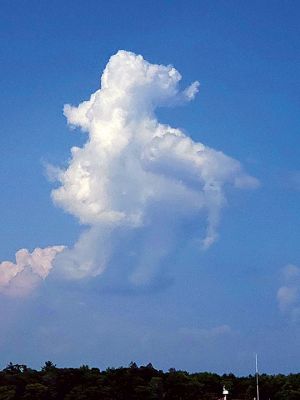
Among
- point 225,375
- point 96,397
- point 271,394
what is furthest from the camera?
point 225,375

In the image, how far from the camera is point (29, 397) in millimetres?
113562

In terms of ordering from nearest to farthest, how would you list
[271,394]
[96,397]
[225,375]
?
[96,397] → [271,394] → [225,375]

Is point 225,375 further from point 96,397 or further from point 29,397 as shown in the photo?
point 29,397

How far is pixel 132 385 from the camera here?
11362 centimetres

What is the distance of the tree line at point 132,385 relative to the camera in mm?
111625

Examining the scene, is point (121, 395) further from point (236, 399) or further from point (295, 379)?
point (295, 379)

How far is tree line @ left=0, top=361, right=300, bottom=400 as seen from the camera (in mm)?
111625

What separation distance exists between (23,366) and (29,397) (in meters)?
13.2

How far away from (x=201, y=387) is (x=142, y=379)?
1014cm

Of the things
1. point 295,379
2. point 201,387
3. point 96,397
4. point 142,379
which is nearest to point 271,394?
point 295,379

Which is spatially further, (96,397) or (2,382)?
(2,382)

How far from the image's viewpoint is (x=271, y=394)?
381 ft

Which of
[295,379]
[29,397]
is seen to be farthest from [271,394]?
[29,397]

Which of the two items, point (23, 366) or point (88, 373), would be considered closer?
point (88, 373)
